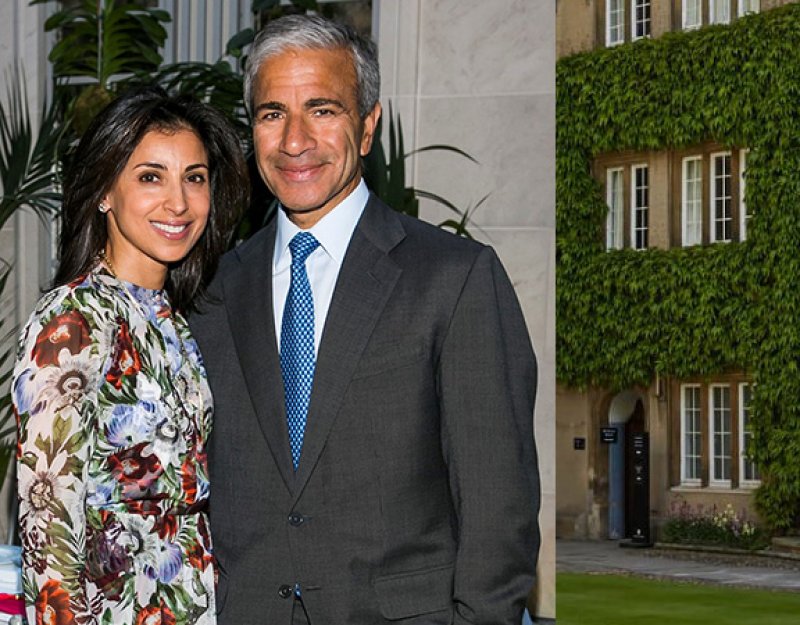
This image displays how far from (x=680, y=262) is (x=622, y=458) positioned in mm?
3288

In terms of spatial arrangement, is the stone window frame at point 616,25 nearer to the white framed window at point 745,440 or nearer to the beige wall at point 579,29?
the beige wall at point 579,29

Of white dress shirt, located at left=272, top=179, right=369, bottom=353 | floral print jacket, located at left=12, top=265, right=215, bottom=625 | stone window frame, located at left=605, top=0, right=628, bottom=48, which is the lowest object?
floral print jacket, located at left=12, top=265, right=215, bottom=625

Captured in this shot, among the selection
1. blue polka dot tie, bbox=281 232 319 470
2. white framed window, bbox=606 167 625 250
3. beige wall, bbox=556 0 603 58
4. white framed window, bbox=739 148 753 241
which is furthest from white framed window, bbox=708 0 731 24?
blue polka dot tie, bbox=281 232 319 470

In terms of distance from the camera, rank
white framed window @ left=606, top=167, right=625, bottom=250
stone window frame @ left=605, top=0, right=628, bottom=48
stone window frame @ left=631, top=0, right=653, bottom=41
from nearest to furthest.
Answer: white framed window @ left=606, top=167, right=625, bottom=250 → stone window frame @ left=631, top=0, right=653, bottom=41 → stone window frame @ left=605, top=0, right=628, bottom=48

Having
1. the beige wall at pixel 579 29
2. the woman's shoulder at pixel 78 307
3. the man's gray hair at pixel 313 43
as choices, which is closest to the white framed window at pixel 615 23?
the beige wall at pixel 579 29

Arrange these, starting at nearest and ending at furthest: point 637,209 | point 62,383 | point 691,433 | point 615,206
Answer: point 62,383
point 691,433
point 637,209
point 615,206

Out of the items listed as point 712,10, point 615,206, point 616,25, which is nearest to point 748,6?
point 712,10

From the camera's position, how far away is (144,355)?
2.40 meters

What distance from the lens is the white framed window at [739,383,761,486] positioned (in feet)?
77.6

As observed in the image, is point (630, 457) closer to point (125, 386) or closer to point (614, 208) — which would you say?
point (614, 208)

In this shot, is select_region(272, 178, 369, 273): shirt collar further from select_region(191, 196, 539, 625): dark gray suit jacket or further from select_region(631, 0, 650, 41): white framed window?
select_region(631, 0, 650, 41): white framed window

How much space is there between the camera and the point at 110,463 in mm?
2281

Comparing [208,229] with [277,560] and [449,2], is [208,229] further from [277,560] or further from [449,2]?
[449,2]

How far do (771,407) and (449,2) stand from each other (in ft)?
57.1
